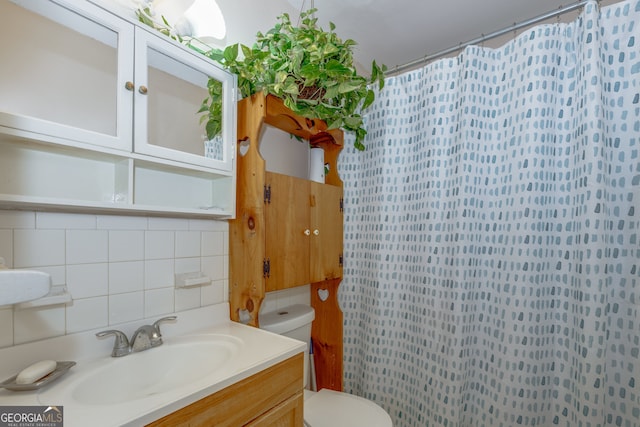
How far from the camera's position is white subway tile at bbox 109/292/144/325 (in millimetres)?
939

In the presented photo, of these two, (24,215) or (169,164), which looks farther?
(169,164)

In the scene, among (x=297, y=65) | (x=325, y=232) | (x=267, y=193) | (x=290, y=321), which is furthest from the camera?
(x=325, y=232)

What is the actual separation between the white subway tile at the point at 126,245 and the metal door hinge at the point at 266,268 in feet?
1.42

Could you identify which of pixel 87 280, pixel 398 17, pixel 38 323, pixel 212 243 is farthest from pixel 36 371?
pixel 398 17

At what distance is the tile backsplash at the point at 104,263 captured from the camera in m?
0.78

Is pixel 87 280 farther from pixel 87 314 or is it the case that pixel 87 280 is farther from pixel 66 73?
pixel 66 73

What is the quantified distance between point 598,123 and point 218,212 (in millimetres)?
1421

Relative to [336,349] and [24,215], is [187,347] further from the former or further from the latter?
[336,349]

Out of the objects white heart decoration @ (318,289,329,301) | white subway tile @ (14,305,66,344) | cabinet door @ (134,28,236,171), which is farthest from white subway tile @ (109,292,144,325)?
white heart decoration @ (318,289,329,301)

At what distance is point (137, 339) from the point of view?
933 mm

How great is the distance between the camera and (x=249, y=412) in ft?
2.70

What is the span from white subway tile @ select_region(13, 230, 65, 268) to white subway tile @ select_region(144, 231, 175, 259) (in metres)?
0.23

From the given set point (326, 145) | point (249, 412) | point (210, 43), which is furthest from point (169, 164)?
point (326, 145)

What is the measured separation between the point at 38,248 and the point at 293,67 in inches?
39.3
